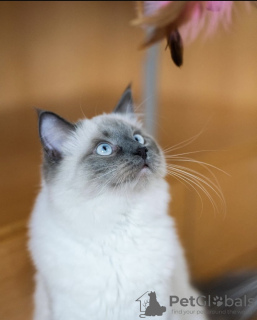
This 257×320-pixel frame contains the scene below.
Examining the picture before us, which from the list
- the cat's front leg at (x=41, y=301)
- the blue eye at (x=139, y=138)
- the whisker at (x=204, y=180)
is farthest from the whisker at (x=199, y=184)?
the cat's front leg at (x=41, y=301)

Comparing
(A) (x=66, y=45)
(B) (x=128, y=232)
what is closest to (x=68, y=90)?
(A) (x=66, y=45)

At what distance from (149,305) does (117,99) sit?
0.68 m

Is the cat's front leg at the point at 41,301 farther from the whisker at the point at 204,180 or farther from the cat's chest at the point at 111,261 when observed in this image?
the whisker at the point at 204,180

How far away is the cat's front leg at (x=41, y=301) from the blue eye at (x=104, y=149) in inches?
11.8

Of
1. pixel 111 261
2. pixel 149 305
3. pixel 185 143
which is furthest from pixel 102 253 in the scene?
pixel 185 143

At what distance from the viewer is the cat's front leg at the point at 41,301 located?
0.86 meters

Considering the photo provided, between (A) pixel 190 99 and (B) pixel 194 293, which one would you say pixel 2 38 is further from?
(B) pixel 194 293

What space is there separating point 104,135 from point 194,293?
36 centimetres

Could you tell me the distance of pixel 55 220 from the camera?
83cm

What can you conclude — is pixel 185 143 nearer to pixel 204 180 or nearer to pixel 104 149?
pixel 204 180

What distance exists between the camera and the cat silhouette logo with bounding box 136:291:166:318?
2.57ft

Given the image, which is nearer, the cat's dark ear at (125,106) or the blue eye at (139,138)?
the blue eye at (139,138)

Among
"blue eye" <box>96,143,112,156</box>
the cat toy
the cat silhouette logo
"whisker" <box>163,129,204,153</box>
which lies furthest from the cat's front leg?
the cat toy

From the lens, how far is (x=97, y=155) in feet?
2.71
